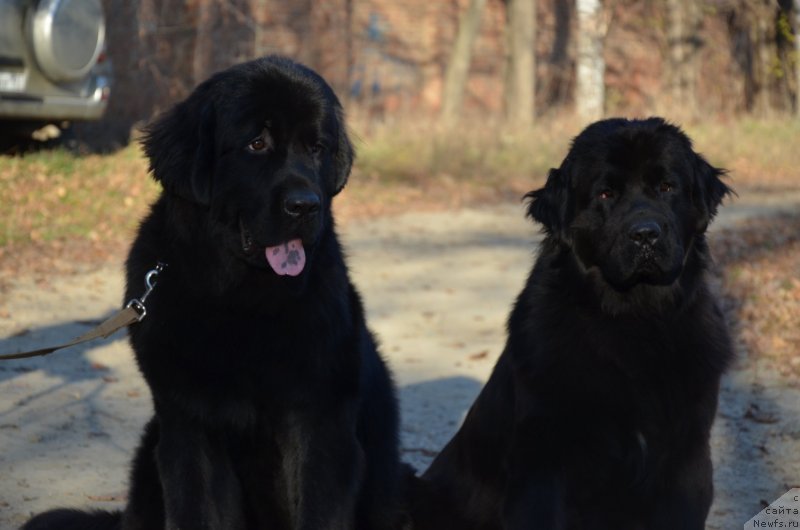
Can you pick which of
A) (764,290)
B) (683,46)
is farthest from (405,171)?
(683,46)

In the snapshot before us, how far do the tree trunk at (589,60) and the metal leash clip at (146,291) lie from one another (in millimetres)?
20238

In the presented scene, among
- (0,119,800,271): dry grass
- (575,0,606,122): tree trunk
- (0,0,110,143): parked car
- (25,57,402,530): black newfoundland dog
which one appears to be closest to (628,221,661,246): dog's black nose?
(25,57,402,530): black newfoundland dog

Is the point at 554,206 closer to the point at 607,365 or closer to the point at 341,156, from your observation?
the point at 607,365

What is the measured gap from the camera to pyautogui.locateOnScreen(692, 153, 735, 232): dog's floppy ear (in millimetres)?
4160

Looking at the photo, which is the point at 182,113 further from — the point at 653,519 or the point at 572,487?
the point at 653,519

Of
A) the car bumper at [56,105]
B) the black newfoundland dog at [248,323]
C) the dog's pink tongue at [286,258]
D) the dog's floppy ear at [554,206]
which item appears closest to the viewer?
the black newfoundland dog at [248,323]

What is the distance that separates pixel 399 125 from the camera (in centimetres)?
1738

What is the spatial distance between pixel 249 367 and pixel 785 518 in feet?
7.89

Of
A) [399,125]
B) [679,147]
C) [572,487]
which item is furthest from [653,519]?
[399,125]

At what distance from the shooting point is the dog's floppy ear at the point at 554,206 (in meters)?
4.14

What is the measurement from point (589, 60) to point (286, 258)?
70.4 feet

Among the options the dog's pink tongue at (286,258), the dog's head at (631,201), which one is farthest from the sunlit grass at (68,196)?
the dog's head at (631,201)

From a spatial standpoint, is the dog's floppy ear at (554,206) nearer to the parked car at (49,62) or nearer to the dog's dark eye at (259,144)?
the dog's dark eye at (259,144)

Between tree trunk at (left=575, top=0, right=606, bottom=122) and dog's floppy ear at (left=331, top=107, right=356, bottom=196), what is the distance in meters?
19.7
